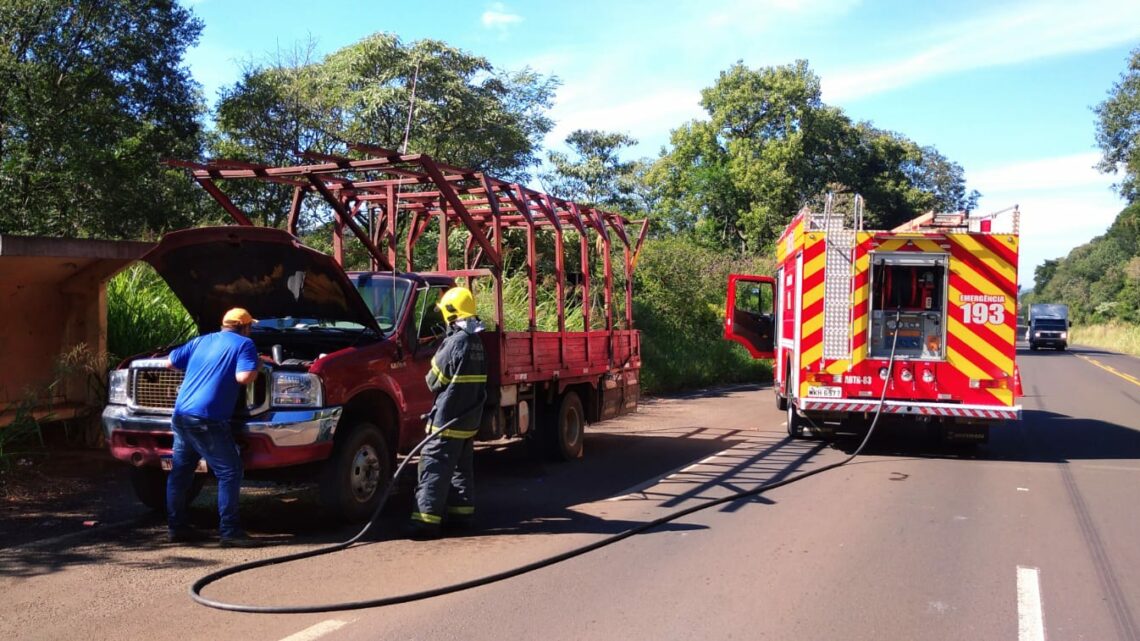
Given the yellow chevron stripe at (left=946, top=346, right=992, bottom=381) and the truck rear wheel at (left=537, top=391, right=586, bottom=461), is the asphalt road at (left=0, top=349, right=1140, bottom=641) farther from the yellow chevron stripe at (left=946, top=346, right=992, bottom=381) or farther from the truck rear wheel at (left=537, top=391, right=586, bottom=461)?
the yellow chevron stripe at (left=946, top=346, right=992, bottom=381)

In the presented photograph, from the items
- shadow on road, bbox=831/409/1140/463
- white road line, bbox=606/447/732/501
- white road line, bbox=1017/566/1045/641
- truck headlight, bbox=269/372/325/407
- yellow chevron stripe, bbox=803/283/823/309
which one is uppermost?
yellow chevron stripe, bbox=803/283/823/309

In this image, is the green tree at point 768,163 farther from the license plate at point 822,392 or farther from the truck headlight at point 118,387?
the truck headlight at point 118,387

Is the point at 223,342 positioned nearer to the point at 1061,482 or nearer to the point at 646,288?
the point at 1061,482

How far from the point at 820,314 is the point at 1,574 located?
28.3ft

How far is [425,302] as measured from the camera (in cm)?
811

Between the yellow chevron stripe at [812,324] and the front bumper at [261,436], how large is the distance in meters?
6.44

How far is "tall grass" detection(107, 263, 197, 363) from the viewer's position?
9.65 meters

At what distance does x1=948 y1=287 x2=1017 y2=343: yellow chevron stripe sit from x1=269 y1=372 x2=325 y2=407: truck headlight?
7601 mm

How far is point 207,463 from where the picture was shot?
6.18 m

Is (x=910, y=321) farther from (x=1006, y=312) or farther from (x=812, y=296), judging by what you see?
(x=812, y=296)

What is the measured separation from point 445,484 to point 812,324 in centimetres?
600

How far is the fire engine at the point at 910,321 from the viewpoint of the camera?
1062cm

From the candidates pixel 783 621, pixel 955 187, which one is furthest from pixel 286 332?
pixel 955 187

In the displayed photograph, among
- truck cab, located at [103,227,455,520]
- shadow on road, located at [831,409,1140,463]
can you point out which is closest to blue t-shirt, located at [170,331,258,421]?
truck cab, located at [103,227,455,520]
